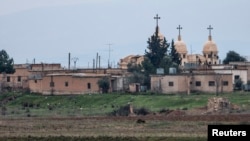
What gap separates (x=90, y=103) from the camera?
261 feet

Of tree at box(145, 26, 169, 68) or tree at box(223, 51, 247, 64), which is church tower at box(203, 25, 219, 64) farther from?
tree at box(145, 26, 169, 68)

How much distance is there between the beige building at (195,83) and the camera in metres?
88.3

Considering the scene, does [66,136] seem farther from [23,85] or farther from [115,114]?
[23,85]

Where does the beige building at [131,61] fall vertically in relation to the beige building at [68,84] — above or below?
above

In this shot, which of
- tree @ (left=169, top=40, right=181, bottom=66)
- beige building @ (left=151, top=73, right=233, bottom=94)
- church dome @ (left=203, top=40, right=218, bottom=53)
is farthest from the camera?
church dome @ (left=203, top=40, right=218, bottom=53)

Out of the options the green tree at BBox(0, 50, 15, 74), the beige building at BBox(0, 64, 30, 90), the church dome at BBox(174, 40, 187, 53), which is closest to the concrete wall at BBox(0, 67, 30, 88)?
the beige building at BBox(0, 64, 30, 90)

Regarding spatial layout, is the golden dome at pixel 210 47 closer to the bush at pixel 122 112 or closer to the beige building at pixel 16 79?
the beige building at pixel 16 79

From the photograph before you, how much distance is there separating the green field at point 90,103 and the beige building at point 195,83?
18.7ft

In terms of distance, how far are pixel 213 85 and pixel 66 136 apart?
4736cm

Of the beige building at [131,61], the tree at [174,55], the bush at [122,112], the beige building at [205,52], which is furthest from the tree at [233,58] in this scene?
the bush at [122,112]

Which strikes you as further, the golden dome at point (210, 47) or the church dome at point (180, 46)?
the church dome at point (180, 46)

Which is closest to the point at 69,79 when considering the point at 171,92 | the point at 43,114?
the point at 171,92

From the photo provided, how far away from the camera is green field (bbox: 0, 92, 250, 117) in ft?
230

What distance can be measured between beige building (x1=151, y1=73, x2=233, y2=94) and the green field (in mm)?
5713
